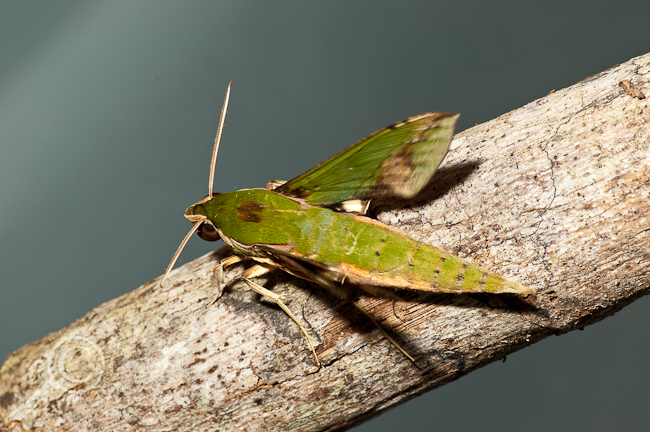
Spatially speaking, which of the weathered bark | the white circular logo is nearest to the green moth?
the weathered bark

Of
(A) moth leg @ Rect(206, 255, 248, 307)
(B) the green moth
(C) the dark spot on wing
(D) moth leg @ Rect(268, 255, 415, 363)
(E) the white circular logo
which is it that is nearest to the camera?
(B) the green moth

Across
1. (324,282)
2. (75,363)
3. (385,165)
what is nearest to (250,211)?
(324,282)

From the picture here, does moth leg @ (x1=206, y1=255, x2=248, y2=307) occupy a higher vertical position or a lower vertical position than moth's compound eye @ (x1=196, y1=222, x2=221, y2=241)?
lower

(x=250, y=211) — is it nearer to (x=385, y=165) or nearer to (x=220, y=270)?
(x=220, y=270)

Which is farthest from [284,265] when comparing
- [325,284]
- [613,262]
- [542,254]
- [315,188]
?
[613,262]

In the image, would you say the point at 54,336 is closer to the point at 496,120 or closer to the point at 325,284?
the point at 325,284

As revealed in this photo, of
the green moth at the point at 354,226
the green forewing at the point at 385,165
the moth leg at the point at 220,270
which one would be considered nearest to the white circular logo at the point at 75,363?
the moth leg at the point at 220,270

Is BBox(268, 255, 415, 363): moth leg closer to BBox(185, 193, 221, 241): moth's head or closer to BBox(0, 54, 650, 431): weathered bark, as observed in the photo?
BBox(0, 54, 650, 431): weathered bark
